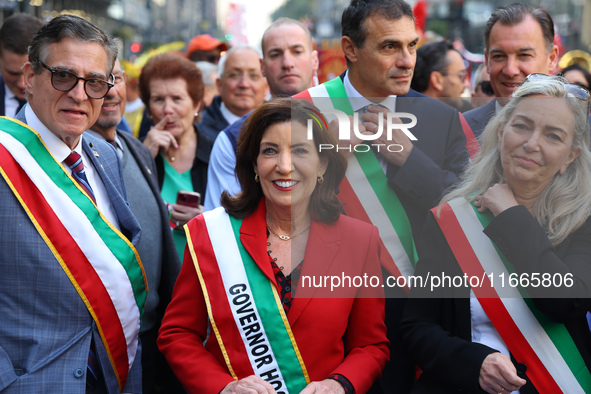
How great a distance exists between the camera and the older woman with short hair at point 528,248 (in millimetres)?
2365

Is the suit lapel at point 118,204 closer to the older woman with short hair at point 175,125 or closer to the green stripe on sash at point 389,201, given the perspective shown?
the green stripe on sash at point 389,201

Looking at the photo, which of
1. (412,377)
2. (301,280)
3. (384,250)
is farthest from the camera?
(412,377)

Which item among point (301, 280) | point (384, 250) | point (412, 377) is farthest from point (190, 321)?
point (412, 377)

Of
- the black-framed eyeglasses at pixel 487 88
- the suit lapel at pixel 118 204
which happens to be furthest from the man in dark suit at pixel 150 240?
the black-framed eyeglasses at pixel 487 88

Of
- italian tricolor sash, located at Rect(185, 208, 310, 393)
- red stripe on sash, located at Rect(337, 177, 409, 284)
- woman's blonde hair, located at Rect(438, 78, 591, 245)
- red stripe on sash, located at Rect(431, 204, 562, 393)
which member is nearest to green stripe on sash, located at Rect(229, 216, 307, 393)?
italian tricolor sash, located at Rect(185, 208, 310, 393)

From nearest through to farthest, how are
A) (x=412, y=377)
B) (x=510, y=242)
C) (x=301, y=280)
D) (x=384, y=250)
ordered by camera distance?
1. (x=510, y=242)
2. (x=301, y=280)
3. (x=384, y=250)
4. (x=412, y=377)

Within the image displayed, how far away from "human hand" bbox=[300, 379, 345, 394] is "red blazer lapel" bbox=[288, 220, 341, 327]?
0.81 ft

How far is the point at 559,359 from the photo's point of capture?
7.88 feet

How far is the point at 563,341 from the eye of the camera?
7.95 ft

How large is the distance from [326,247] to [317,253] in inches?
1.9

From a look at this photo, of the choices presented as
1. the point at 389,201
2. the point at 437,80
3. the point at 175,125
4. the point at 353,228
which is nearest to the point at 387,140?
the point at 389,201

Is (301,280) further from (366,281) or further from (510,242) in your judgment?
(510,242)

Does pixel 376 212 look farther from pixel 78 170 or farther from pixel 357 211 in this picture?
pixel 78 170

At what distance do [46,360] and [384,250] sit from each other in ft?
4.62
